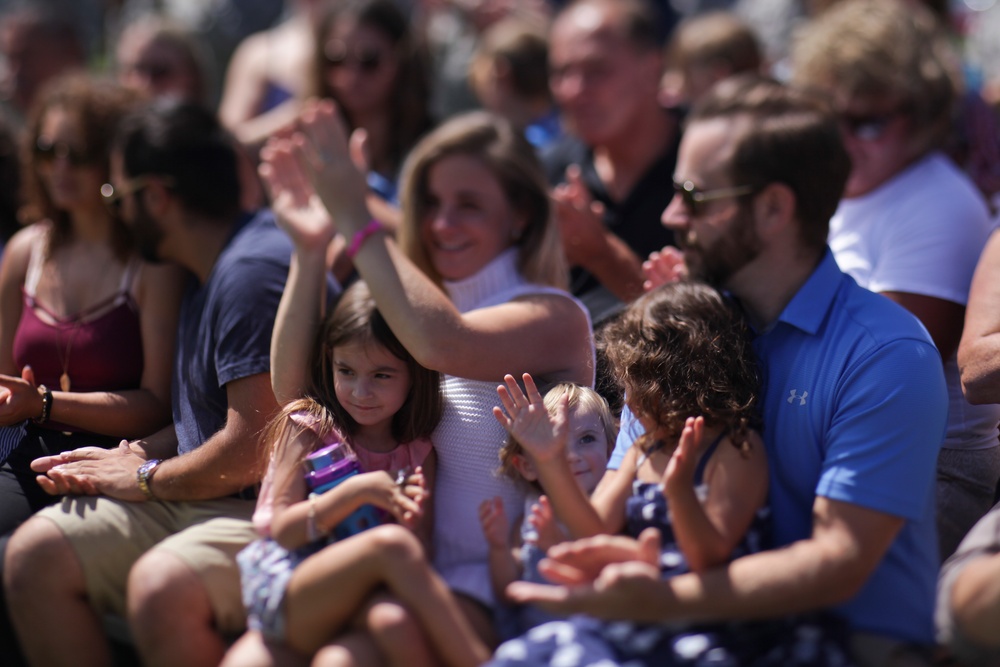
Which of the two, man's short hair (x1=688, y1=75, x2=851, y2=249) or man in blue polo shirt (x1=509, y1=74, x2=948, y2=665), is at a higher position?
man's short hair (x1=688, y1=75, x2=851, y2=249)

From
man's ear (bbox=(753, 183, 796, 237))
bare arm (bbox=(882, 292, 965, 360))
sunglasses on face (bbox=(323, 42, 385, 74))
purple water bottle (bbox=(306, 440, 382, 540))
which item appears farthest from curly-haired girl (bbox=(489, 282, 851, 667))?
sunglasses on face (bbox=(323, 42, 385, 74))

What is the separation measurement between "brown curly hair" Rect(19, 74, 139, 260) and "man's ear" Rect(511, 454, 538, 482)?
1909 millimetres

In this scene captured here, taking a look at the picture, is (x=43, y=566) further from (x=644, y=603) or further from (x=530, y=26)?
(x=530, y=26)

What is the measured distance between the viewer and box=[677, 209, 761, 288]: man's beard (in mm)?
2736

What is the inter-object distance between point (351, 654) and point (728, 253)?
134cm

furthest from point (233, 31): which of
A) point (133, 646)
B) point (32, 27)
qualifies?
point (133, 646)

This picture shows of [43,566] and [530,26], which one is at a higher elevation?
[530,26]

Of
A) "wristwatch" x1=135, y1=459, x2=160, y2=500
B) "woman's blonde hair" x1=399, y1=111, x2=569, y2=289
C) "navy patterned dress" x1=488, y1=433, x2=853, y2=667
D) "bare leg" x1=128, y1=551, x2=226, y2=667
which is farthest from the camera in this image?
"woman's blonde hair" x1=399, y1=111, x2=569, y2=289

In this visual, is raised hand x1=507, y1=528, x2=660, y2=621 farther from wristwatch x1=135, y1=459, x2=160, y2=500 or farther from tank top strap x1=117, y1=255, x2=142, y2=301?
tank top strap x1=117, y1=255, x2=142, y2=301

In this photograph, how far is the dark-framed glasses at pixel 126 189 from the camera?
135 inches

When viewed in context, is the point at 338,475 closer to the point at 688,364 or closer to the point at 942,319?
the point at 688,364

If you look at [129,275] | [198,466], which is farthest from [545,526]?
[129,275]

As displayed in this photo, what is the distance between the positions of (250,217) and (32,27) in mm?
3599

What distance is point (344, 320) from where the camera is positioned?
284 centimetres
